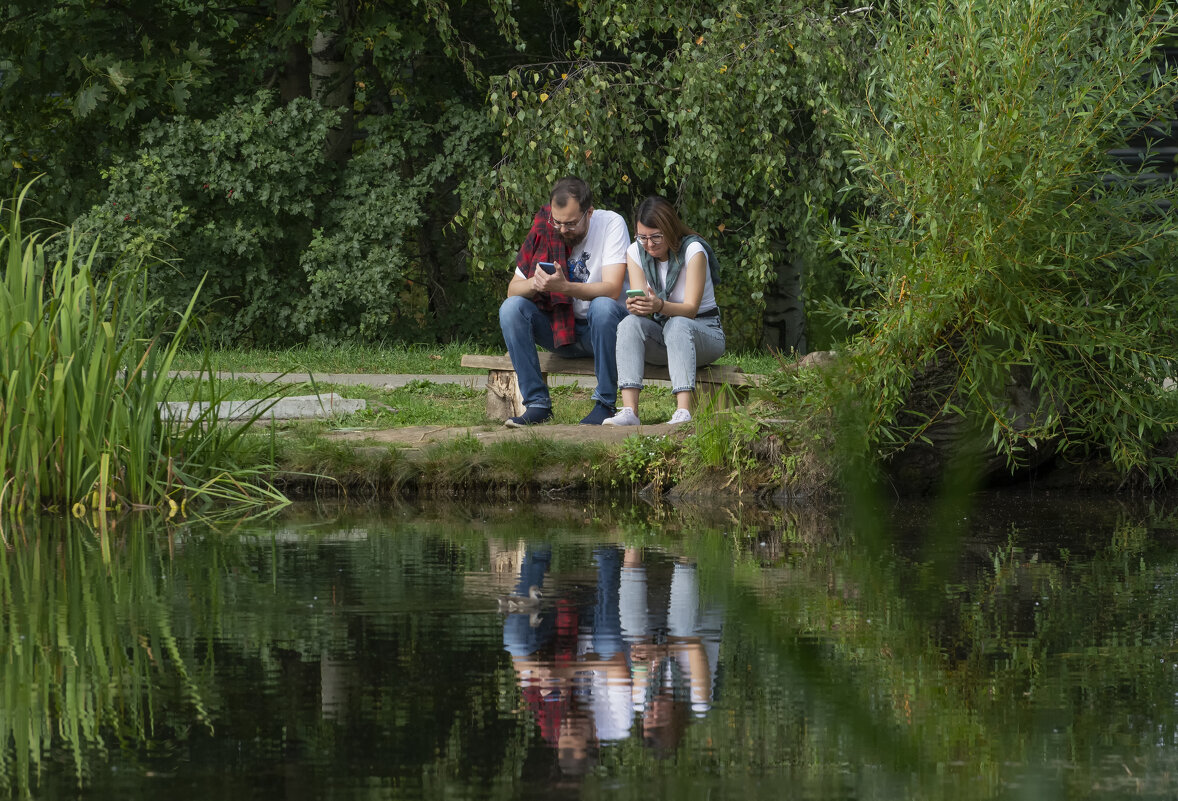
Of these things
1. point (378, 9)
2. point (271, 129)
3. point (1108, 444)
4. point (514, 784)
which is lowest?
point (514, 784)

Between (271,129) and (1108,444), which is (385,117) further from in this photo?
(1108,444)

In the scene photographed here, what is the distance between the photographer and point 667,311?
24.4 feet

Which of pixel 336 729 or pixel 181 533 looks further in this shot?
pixel 181 533

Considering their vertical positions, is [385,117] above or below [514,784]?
above

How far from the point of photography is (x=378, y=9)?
1420 centimetres

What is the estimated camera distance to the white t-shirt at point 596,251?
25.6ft

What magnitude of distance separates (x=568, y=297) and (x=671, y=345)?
2.31ft

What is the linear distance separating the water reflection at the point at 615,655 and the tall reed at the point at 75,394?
1983 millimetres

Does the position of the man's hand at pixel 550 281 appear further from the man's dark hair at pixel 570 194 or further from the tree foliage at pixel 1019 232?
the tree foliage at pixel 1019 232

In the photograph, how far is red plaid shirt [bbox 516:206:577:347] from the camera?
7871 mm

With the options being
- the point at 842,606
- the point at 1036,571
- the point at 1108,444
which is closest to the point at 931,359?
the point at 1108,444

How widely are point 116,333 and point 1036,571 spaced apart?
3.49 meters

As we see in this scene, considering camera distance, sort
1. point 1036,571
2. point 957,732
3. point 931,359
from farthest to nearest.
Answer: point 931,359 → point 1036,571 → point 957,732

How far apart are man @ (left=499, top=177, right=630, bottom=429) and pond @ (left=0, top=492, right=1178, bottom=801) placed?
183cm
